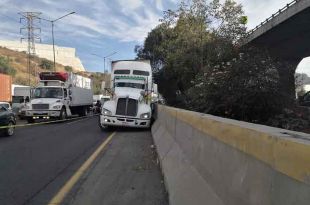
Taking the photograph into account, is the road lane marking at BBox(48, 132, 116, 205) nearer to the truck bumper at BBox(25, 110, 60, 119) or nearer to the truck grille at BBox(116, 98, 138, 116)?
the truck grille at BBox(116, 98, 138, 116)

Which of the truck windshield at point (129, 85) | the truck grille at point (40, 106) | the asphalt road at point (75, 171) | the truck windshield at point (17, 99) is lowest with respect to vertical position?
the asphalt road at point (75, 171)

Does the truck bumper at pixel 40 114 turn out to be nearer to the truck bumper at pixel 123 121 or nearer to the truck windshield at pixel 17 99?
the truck bumper at pixel 123 121

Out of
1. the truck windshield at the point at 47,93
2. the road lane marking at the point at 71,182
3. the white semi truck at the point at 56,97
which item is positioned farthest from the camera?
the truck windshield at the point at 47,93

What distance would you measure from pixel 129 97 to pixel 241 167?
19.4m

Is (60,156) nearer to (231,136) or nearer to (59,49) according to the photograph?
(231,136)

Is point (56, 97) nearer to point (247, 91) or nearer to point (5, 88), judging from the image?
point (5, 88)

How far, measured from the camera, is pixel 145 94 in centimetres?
2539

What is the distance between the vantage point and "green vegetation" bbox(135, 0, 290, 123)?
15703 millimetres

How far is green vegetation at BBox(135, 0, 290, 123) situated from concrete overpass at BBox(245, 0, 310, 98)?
2956 millimetres

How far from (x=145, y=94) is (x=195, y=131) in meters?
18.2

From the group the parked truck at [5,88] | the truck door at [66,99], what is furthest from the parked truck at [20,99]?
the truck door at [66,99]

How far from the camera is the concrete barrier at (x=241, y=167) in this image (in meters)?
A: 3.04

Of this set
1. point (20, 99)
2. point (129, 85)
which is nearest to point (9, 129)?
point (129, 85)

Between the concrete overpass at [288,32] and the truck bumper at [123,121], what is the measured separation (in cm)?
885
